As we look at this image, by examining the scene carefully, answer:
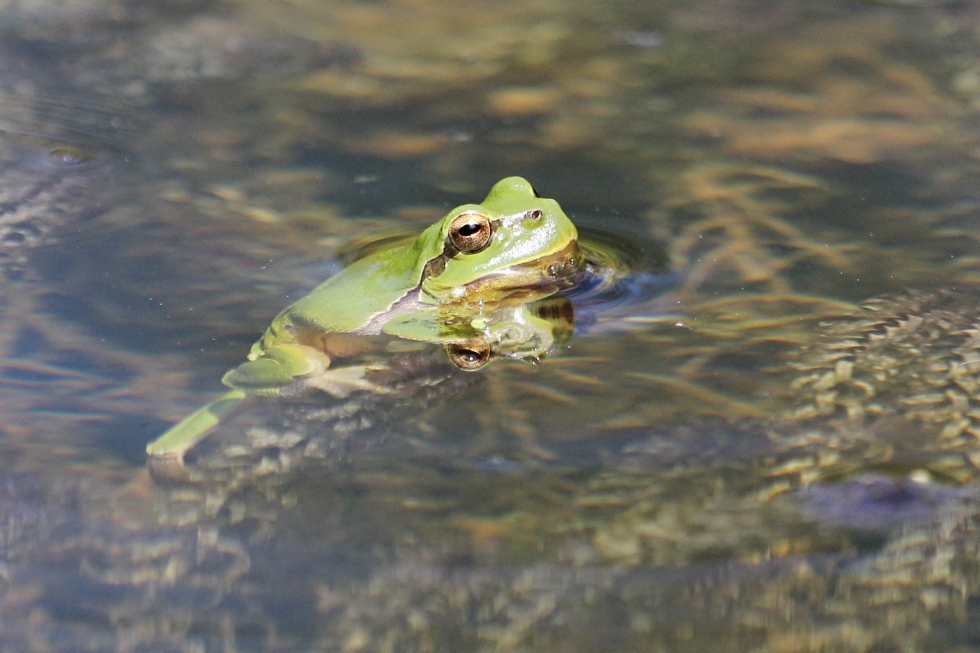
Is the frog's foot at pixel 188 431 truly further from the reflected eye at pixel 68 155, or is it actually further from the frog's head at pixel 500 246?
the reflected eye at pixel 68 155

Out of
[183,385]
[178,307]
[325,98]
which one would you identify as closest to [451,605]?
[183,385]

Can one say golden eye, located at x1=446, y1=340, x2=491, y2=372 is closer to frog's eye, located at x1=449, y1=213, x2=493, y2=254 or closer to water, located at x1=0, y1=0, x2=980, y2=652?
water, located at x1=0, y1=0, x2=980, y2=652

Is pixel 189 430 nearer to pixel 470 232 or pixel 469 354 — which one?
pixel 469 354

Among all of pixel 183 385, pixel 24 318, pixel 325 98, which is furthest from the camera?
pixel 325 98

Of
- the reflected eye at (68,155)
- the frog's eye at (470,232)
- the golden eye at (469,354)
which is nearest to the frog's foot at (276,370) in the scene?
the golden eye at (469,354)

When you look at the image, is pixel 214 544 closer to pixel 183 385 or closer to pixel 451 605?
pixel 451 605

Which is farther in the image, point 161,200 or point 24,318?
point 161,200

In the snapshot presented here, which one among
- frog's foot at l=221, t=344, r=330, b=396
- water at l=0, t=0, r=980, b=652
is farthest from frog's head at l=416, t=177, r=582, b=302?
frog's foot at l=221, t=344, r=330, b=396
